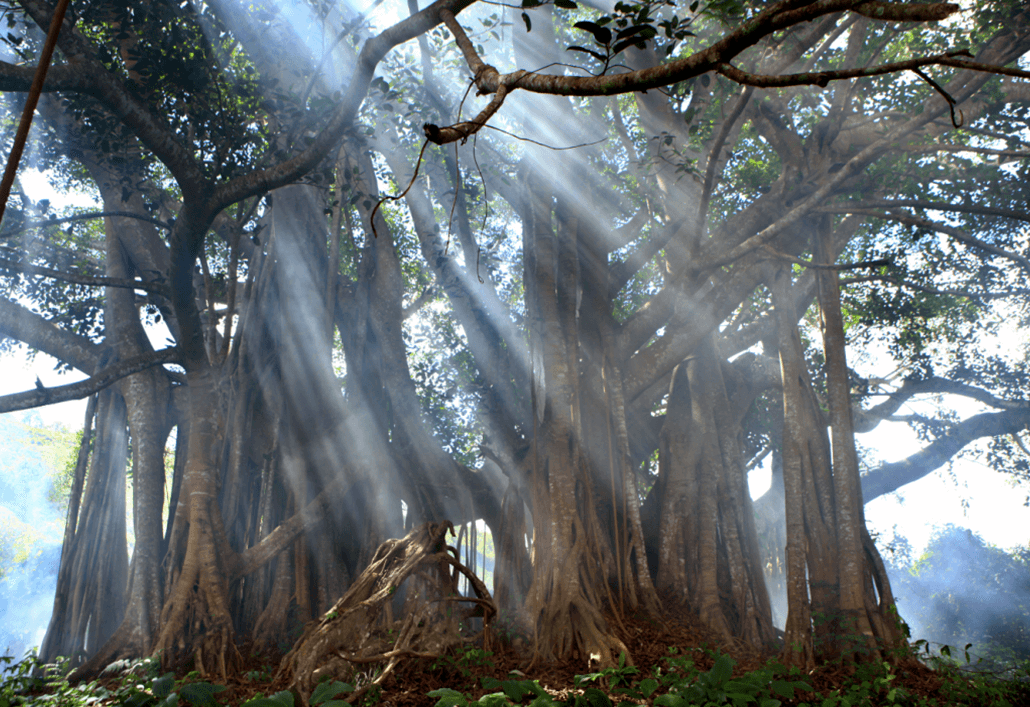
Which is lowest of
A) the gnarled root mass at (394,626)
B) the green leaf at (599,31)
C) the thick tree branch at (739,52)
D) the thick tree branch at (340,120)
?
the gnarled root mass at (394,626)

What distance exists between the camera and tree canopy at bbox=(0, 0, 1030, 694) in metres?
4.72

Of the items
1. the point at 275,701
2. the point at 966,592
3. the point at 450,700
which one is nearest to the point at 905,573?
the point at 966,592

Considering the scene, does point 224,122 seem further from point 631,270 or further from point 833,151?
point 833,151

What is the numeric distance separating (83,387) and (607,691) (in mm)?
4119

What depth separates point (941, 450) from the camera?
9.67 m

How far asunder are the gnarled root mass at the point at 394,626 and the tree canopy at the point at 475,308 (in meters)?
0.06

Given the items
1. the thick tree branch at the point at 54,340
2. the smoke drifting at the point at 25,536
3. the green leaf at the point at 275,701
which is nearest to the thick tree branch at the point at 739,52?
the green leaf at the point at 275,701

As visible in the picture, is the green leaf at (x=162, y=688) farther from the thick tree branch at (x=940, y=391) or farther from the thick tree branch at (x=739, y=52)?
the thick tree branch at (x=940, y=391)

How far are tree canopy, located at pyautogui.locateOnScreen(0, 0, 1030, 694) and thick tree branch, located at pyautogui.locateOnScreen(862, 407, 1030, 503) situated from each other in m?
1.84

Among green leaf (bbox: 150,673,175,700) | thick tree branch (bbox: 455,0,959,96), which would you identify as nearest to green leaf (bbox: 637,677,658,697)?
green leaf (bbox: 150,673,175,700)

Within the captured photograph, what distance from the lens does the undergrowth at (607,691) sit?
2.64 metres

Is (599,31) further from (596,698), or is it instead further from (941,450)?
(941,450)

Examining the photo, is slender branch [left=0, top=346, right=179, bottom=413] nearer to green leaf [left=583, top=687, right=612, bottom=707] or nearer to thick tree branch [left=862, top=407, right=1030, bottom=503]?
green leaf [left=583, top=687, right=612, bottom=707]

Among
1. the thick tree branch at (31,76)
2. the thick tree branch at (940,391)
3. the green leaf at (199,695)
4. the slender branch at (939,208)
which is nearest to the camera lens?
the green leaf at (199,695)
